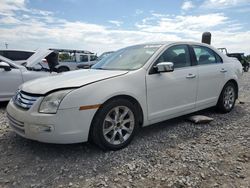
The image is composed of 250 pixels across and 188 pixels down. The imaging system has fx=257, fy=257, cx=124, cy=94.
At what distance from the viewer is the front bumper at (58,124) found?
310cm

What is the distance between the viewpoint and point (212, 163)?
3.15m

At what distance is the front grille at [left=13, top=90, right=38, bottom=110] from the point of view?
3.27 meters

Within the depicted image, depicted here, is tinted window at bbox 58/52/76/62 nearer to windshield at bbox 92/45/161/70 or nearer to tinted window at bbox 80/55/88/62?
tinted window at bbox 80/55/88/62

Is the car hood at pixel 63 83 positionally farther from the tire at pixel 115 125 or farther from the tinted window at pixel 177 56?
the tinted window at pixel 177 56

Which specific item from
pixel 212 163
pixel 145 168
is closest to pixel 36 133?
pixel 145 168

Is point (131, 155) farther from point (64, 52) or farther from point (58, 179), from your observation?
point (64, 52)

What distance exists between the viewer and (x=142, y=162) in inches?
126

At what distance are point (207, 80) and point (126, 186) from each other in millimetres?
2899

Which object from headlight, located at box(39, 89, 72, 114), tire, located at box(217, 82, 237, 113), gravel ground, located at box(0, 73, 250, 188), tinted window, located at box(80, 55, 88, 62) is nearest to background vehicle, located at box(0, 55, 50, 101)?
gravel ground, located at box(0, 73, 250, 188)

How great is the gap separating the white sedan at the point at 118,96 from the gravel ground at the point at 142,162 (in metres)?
0.28

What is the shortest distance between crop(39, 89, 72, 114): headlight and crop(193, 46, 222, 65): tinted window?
8.98 ft

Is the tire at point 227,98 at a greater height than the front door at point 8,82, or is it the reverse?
the front door at point 8,82

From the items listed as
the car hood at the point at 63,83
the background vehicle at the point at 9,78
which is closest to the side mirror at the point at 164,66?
the car hood at the point at 63,83

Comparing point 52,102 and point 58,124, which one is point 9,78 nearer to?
point 52,102
